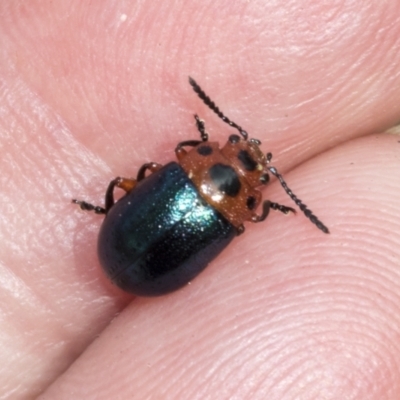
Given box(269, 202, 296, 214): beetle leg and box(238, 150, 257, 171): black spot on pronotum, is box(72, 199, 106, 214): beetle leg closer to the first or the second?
box(238, 150, 257, 171): black spot on pronotum

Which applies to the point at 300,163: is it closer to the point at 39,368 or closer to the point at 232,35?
the point at 232,35

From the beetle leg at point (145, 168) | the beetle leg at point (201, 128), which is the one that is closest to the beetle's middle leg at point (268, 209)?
the beetle leg at point (201, 128)

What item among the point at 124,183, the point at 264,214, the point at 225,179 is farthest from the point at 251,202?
the point at 124,183

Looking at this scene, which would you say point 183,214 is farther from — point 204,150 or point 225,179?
point 204,150

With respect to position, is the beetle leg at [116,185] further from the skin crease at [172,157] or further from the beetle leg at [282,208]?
the beetle leg at [282,208]

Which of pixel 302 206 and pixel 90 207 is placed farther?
pixel 90 207

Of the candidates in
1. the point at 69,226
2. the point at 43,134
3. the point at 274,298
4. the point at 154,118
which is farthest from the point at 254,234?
the point at 43,134

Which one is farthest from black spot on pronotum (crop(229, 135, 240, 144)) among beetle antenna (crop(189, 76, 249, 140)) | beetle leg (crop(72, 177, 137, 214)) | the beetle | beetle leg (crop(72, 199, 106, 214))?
beetle leg (crop(72, 199, 106, 214))
